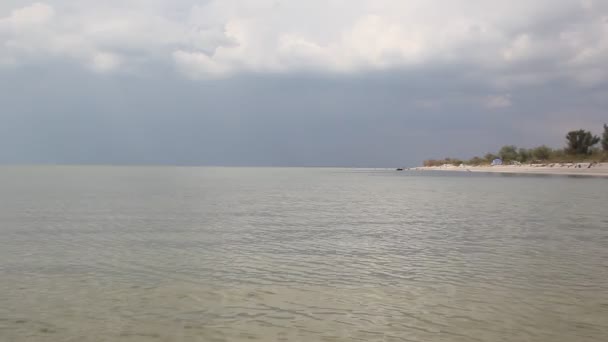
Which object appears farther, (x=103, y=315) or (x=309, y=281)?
(x=309, y=281)

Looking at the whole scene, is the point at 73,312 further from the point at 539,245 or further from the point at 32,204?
the point at 32,204

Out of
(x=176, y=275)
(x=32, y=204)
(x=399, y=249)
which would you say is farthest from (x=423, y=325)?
(x=32, y=204)

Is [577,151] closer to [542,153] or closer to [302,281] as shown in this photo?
[542,153]

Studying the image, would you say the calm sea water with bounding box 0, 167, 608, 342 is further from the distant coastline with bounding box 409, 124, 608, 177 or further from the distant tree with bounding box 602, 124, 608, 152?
the distant tree with bounding box 602, 124, 608, 152

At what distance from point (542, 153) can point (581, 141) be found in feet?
68.8

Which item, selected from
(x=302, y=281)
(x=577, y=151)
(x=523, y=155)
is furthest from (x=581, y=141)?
(x=302, y=281)

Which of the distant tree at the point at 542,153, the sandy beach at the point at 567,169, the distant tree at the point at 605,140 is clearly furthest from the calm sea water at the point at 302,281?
the distant tree at the point at 542,153

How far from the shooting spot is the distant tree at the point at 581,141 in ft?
452

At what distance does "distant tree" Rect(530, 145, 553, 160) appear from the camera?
158562mm

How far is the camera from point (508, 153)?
614 ft

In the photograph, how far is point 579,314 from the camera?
10.0 metres

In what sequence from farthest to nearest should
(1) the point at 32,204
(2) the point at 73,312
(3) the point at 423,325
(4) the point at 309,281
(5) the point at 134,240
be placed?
(1) the point at 32,204
(5) the point at 134,240
(4) the point at 309,281
(2) the point at 73,312
(3) the point at 423,325

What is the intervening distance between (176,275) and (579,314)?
10.2 metres

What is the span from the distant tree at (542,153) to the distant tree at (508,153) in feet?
54.8
